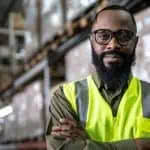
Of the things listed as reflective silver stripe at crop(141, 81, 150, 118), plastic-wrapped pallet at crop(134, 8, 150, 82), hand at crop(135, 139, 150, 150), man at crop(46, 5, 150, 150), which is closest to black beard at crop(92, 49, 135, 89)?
man at crop(46, 5, 150, 150)

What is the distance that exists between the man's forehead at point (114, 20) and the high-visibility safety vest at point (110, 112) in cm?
32

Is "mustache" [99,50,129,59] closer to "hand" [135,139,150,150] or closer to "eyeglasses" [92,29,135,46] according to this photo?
"eyeglasses" [92,29,135,46]

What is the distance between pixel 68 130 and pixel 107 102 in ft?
0.87

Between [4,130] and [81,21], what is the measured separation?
5775 mm

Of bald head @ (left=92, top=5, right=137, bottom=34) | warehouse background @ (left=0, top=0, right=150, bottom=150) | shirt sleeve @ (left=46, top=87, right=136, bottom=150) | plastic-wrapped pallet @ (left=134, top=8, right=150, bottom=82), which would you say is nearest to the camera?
shirt sleeve @ (left=46, top=87, right=136, bottom=150)

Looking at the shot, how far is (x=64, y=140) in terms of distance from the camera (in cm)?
237

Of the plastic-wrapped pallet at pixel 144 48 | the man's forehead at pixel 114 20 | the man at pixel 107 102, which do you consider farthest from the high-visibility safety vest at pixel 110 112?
the plastic-wrapped pallet at pixel 144 48

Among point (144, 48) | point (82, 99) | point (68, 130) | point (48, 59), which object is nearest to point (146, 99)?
point (82, 99)

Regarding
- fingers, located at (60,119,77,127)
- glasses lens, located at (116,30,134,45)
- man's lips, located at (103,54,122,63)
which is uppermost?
glasses lens, located at (116,30,134,45)

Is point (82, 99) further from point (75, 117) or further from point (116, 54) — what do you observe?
point (116, 54)

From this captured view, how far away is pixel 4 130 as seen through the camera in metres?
10.9

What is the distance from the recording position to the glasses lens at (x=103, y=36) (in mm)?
2461

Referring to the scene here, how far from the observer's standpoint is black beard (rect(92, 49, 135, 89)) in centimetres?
249

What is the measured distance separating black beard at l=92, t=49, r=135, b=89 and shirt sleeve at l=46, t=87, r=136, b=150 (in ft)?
0.80
